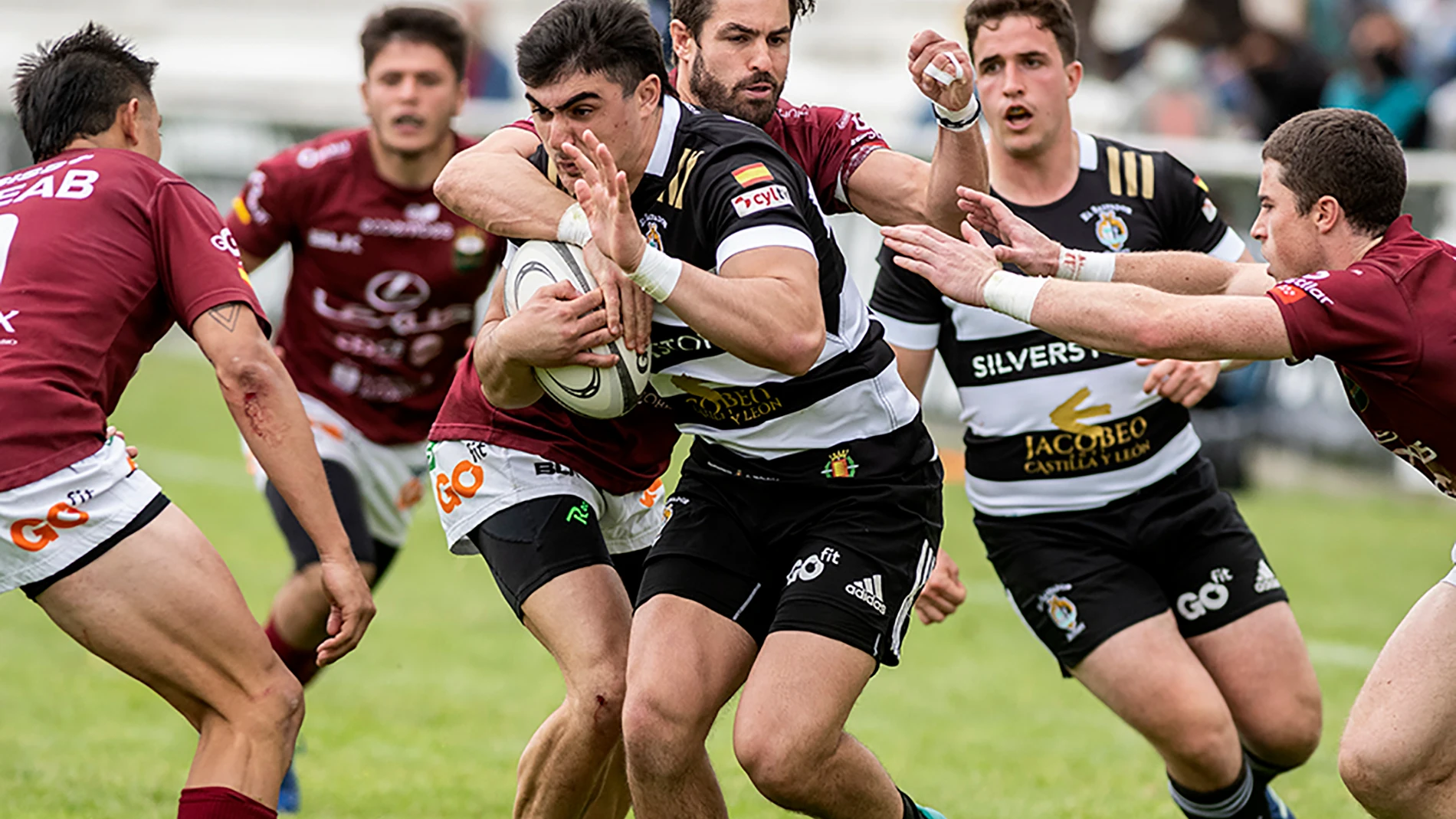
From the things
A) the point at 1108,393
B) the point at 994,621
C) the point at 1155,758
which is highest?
the point at 1108,393

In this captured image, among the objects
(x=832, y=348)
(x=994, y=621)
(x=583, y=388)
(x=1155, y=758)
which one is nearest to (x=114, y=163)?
(x=583, y=388)

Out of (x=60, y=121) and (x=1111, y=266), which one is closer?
(x=60, y=121)

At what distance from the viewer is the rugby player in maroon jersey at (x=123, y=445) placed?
463 centimetres

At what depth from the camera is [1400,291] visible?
4.71 metres

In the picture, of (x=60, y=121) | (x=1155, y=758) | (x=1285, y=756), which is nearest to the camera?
(x=60, y=121)

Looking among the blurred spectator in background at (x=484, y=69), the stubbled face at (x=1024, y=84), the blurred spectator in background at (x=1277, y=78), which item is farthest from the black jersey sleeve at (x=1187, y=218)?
the blurred spectator in background at (x=484, y=69)

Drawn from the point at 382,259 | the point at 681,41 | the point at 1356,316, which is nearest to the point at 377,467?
the point at 382,259

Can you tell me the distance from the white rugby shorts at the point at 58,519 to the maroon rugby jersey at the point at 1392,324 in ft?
10.2

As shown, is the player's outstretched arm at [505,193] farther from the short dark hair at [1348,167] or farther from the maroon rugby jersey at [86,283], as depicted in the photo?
the short dark hair at [1348,167]

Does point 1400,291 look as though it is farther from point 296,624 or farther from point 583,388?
point 296,624

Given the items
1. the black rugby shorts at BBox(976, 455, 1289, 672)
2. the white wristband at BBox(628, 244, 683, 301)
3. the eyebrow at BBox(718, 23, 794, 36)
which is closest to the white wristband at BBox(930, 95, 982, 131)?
the eyebrow at BBox(718, 23, 794, 36)

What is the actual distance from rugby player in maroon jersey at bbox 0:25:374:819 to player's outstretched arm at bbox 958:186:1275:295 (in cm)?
207

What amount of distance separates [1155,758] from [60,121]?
542cm

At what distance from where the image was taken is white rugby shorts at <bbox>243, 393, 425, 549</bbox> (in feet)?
25.0
